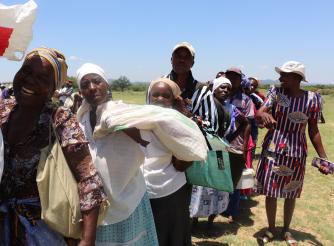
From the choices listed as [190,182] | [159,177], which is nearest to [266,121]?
[190,182]

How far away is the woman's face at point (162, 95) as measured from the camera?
9.46ft

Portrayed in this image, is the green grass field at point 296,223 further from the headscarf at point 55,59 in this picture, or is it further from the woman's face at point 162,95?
the headscarf at point 55,59

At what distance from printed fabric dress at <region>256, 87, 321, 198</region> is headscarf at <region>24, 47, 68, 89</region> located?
120 inches

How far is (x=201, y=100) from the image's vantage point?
3.49 m

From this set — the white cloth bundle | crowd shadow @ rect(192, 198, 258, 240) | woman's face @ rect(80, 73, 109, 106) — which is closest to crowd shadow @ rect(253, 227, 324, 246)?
crowd shadow @ rect(192, 198, 258, 240)

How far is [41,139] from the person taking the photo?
5.48 ft

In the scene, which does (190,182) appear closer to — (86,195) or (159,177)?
(159,177)

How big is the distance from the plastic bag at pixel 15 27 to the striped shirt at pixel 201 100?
2.10 m

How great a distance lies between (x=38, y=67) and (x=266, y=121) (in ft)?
9.80

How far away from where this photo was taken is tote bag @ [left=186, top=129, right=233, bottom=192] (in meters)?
3.04

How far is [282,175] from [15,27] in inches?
142

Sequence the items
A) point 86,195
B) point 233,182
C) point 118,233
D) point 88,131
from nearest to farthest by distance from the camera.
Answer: point 86,195 < point 118,233 < point 88,131 < point 233,182

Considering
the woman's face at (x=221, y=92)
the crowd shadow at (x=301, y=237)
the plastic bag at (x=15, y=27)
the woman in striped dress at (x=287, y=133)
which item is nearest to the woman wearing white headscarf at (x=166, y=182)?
the plastic bag at (x=15, y=27)

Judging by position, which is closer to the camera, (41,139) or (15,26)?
(15,26)
